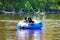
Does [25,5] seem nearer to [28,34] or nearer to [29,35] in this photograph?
[28,34]

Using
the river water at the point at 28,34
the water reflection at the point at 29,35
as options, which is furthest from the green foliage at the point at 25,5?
the water reflection at the point at 29,35

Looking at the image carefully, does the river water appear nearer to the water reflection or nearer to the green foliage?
the water reflection

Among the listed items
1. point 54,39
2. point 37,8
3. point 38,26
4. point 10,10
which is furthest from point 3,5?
point 54,39

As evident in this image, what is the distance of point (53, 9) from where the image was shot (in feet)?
400

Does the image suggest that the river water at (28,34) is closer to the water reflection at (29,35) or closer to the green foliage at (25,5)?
the water reflection at (29,35)

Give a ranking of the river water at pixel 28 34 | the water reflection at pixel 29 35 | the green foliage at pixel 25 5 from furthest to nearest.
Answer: the green foliage at pixel 25 5
the river water at pixel 28 34
the water reflection at pixel 29 35

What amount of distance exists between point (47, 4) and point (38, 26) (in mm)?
88831

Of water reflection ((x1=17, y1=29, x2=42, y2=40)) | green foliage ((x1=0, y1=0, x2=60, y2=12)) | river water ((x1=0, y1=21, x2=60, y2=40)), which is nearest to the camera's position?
water reflection ((x1=17, y1=29, x2=42, y2=40))

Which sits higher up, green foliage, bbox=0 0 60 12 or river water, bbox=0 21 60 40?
green foliage, bbox=0 0 60 12

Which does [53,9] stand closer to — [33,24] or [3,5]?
[3,5]

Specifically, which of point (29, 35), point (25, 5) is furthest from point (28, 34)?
point (25, 5)

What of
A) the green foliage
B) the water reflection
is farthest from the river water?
the green foliage

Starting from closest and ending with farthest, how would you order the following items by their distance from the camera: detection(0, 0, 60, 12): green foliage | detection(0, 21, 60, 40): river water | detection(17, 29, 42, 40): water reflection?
detection(17, 29, 42, 40): water reflection < detection(0, 21, 60, 40): river water < detection(0, 0, 60, 12): green foliage

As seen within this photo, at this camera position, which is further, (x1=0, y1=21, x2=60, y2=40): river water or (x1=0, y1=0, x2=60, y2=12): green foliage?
(x1=0, y1=0, x2=60, y2=12): green foliage
